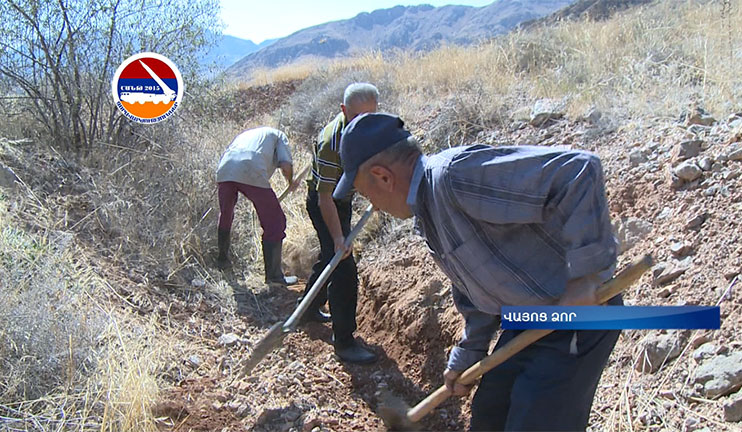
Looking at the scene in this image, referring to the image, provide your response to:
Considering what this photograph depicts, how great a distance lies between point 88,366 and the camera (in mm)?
3332

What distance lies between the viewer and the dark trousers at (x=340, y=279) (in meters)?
3.75

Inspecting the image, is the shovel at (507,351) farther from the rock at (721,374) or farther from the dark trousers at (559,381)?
the rock at (721,374)

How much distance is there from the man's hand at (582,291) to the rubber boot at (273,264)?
12.1 feet

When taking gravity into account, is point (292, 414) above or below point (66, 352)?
below

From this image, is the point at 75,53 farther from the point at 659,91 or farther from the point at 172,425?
the point at 659,91

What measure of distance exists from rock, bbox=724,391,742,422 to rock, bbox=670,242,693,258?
3.22 ft

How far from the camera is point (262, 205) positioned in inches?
196

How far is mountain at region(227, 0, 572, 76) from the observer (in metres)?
59.2

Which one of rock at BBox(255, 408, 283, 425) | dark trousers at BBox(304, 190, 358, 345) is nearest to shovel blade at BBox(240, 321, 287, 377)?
rock at BBox(255, 408, 283, 425)

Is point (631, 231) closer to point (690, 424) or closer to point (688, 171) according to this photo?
point (688, 171)

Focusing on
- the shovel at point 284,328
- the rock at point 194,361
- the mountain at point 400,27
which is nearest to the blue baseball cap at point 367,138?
the shovel at point 284,328

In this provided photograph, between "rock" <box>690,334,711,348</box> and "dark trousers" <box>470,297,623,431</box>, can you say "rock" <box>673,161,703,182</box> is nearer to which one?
"rock" <box>690,334,711,348</box>

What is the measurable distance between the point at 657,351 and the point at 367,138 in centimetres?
186

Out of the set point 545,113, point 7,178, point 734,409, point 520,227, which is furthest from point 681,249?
point 7,178
